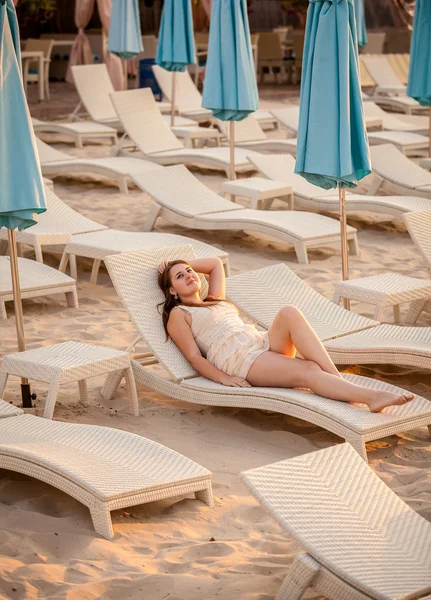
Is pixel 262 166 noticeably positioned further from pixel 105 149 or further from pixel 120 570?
pixel 120 570

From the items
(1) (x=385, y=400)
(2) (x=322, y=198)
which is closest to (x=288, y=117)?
(2) (x=322, y=198)

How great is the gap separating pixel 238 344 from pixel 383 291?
1287 millimetres

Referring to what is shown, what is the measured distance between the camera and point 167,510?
12.0 feet

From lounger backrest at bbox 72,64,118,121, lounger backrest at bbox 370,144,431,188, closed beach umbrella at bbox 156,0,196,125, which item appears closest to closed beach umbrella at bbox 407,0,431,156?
lounger backrest at bbox 370,144,431,188

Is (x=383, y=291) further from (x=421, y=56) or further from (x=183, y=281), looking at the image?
(x=421, y=56)

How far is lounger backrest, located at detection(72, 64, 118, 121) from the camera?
12.0 meters

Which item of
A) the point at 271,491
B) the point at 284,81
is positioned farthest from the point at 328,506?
the point at 284,81

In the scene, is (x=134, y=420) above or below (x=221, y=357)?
below

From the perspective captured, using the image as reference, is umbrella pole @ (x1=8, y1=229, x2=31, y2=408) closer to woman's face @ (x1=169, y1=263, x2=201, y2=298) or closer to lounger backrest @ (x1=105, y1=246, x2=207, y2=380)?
lounger backrest @ (x1=105, y1=246, x2=207, y2=380)

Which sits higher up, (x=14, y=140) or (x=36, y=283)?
(x=14, y=140)

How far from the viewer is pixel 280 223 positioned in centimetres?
725

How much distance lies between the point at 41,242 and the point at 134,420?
2.45 meters

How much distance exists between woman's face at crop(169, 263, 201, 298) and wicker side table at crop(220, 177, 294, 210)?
10.9ft

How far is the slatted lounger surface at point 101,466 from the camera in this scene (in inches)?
134
